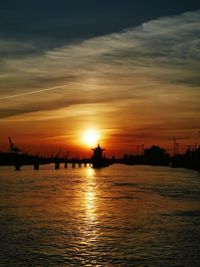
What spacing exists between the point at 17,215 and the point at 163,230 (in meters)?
13.6

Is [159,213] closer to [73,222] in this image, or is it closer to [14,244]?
[73,222]

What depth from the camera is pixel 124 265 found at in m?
20.1

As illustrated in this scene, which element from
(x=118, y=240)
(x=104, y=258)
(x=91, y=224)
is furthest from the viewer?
(x=91, y=224)

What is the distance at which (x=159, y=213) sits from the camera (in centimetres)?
3978

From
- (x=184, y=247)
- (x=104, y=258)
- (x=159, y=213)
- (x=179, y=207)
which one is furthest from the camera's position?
(x=179, y=207)

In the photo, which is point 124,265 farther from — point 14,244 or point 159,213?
point 159,213

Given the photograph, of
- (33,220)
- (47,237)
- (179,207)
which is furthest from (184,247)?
(179,207)

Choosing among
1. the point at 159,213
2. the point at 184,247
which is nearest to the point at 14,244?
the point at 184,247

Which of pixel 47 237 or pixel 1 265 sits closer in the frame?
pixel 1 265

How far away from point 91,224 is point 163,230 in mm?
5975

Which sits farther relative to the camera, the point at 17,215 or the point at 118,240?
the point at 17,215

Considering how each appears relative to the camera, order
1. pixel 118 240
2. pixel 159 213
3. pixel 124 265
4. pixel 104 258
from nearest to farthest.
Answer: pixel 124 265 < pixel 104 258 < pixel 118 240 < pixel 159 213

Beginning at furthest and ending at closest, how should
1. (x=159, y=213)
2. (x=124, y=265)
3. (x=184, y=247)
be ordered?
(x=159, y=213)
(x=184, y=247)
(x=124, y=265)

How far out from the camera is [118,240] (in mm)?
26016
